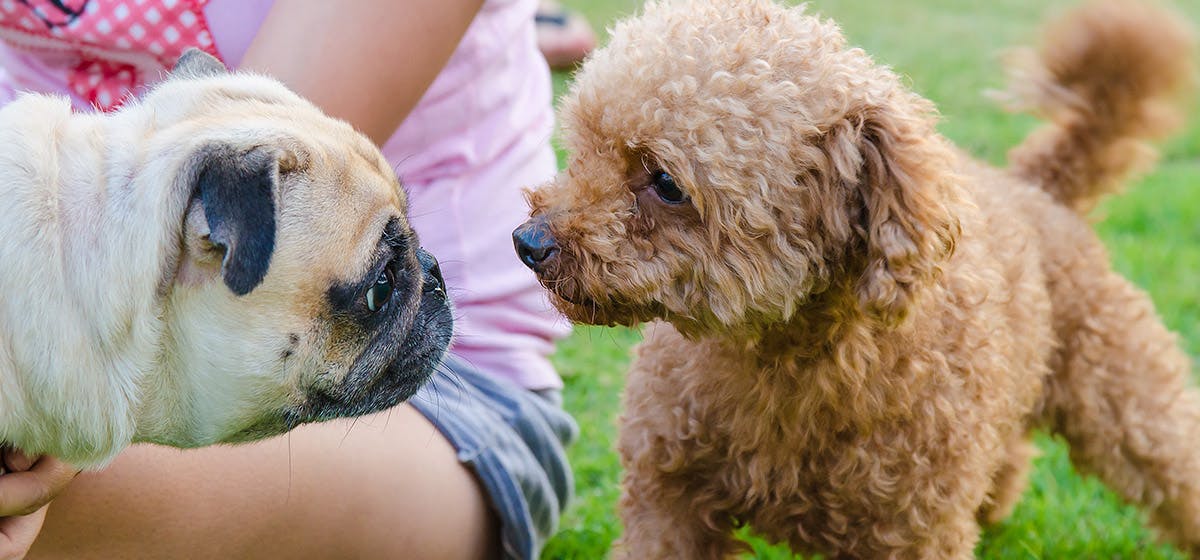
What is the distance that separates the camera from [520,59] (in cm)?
330

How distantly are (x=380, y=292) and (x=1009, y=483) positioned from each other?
2086 mm

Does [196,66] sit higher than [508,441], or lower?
higher

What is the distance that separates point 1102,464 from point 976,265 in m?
0.91

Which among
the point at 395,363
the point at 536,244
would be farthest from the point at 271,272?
the point at 536,244

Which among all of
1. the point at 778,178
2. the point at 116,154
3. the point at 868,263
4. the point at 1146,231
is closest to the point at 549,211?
the point at 778,178

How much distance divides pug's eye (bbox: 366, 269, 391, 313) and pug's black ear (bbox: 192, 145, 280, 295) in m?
0.32

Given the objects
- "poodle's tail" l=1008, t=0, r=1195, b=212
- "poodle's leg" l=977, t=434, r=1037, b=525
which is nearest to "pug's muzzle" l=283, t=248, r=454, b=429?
"poodle's leg" l=977, t=434, r=1037, b=525

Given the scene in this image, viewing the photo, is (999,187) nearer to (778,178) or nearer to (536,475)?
(778,178)

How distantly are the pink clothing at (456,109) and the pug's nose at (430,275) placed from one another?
46cm

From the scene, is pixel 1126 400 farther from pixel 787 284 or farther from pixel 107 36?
pixel 107 36

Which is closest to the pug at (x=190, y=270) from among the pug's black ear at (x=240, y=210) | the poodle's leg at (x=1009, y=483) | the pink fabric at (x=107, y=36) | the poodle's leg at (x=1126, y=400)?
the pug's black ear at (x=240, y=210)

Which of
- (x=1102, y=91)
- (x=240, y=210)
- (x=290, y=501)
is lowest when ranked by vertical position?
(x=290, y=501)

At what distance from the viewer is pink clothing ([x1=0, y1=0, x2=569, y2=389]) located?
9.41 feet

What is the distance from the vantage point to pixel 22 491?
2.15 metres
